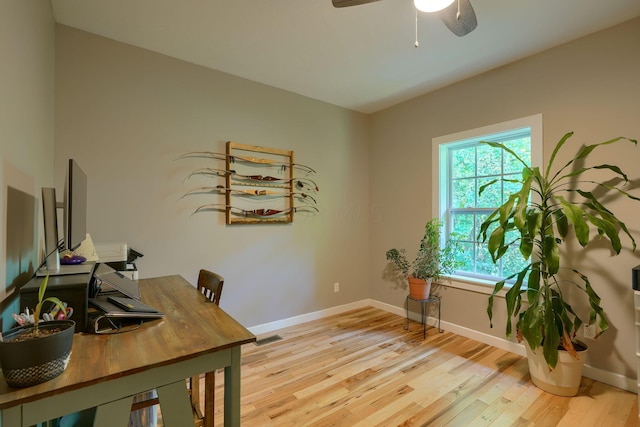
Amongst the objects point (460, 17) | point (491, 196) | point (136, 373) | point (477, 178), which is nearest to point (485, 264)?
point (491, 196)

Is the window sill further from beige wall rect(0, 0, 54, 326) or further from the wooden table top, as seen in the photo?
beige wall rect(0, 0, 54, 326)

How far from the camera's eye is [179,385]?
100 cm

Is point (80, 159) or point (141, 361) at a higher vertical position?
point (80, 159)

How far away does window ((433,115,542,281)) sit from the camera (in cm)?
269

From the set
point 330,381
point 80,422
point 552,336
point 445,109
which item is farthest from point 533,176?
point 80,422

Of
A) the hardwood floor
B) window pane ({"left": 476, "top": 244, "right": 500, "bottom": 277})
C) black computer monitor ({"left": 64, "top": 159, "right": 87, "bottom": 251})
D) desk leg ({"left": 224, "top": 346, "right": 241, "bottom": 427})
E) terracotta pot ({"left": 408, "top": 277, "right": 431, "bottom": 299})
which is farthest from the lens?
terracotta pot ({"left": 408, "top": 277, "right": 431, "bottom": 299})

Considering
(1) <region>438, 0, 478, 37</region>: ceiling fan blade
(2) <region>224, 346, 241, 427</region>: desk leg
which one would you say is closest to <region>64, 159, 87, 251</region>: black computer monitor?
(2) <region>224, 346, 241, 427</region>: desk leg

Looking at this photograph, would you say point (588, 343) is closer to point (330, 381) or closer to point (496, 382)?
point (496, 382)

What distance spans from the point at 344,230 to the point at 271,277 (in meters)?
1.15

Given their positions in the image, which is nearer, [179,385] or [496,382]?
[179,385]

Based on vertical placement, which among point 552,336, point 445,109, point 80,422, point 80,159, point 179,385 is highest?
point 445,109

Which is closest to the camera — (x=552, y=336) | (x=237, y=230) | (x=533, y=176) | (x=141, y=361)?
(x=141, y=361)

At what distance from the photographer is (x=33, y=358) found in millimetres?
775

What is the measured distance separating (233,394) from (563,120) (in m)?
2.96
